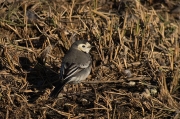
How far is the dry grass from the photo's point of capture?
325 inches

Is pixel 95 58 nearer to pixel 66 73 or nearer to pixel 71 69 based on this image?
pixel 71 69

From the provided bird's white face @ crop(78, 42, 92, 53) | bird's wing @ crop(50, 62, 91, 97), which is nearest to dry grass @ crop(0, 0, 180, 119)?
bird's white face @ crop(78, 42, 92, 53)

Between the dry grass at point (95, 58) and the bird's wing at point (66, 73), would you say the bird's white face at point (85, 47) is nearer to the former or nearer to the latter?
the dry grass at point (95, 58)

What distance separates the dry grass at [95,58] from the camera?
27.1 feet

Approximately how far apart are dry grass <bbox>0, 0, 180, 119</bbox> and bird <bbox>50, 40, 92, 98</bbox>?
33cm

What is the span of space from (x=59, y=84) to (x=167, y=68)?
6.98 ft

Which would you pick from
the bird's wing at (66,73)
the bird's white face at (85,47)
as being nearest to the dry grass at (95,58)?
the bird's white face at (85,47)

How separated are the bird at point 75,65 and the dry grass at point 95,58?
1.07 ft

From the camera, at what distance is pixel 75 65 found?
8539 mm

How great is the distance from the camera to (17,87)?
28.7ft

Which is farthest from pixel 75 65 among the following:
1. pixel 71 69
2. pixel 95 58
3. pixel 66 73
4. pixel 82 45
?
pixel 95 58

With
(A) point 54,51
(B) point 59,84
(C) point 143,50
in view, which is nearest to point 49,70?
(A) point 54,51

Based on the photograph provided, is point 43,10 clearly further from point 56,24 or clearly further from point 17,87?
point 17,87

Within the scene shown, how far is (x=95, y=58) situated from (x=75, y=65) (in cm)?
96
